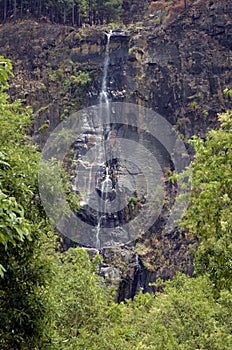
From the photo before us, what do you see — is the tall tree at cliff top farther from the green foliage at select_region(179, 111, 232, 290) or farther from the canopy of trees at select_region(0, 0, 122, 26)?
the canopy of trees at select_region(0, 0, 122, 26)

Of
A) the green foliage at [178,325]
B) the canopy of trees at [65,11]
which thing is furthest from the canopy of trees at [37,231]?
the canopy of trees at [65,11]

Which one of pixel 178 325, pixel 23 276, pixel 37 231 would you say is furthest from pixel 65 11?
pixel 23 276

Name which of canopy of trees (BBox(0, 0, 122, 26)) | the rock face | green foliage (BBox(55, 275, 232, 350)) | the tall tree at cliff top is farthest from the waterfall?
the tall tree at cliff top

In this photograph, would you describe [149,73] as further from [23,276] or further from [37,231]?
[23,276]

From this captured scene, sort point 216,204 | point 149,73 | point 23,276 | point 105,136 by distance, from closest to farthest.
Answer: point 216,204, point 23,276, point 105,136, point 149,73

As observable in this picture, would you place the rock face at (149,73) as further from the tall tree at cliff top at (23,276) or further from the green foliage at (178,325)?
the tall tree at cliff top at (23,276)

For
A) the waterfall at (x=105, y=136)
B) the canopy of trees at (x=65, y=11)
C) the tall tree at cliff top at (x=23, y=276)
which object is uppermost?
the canopy of trees at (x=65, y=11)
